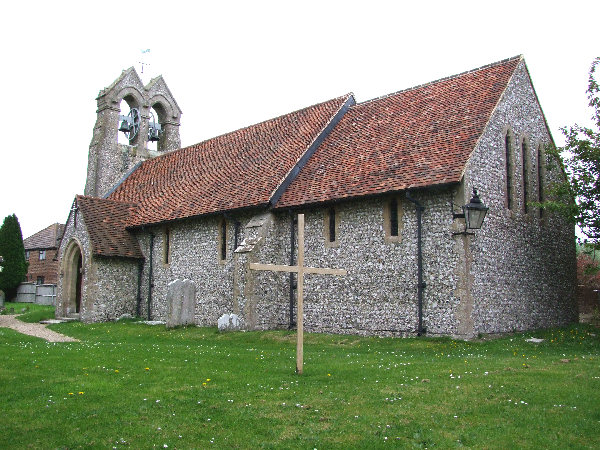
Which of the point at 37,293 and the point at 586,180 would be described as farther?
the point at 37,293

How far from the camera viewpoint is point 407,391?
8938mm

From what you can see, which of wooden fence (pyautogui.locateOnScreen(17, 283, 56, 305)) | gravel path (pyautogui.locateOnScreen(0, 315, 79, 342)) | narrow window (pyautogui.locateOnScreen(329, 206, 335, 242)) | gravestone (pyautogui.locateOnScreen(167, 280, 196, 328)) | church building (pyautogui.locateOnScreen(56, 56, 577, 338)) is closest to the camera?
church building (pyautogui.locateOnScreen(56, 56, 577, 338))

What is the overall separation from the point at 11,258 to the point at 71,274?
1826cm

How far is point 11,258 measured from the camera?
43.7m

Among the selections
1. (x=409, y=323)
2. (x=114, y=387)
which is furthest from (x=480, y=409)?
(x=409, y=323)

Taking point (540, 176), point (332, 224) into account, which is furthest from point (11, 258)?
point (540, 176)

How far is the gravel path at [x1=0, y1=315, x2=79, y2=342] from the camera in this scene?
19.6 meters

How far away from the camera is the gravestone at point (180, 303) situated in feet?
73.7

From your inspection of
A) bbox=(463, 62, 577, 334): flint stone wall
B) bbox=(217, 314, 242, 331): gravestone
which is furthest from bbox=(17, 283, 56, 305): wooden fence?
bbox=(463, 62, 577, 334): flint stone wall

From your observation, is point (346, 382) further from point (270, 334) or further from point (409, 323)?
point (270, 334)

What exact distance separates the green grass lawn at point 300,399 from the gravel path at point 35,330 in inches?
192

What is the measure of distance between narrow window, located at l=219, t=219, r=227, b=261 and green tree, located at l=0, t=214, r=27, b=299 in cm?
2743

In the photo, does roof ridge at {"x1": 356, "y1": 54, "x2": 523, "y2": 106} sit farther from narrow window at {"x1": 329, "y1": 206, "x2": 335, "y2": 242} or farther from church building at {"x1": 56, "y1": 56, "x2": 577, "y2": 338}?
narrow window at {"x1": 329, "y1": 206, "x2": 335, "y2": 242}

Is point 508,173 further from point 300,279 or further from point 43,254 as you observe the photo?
point 43,254
